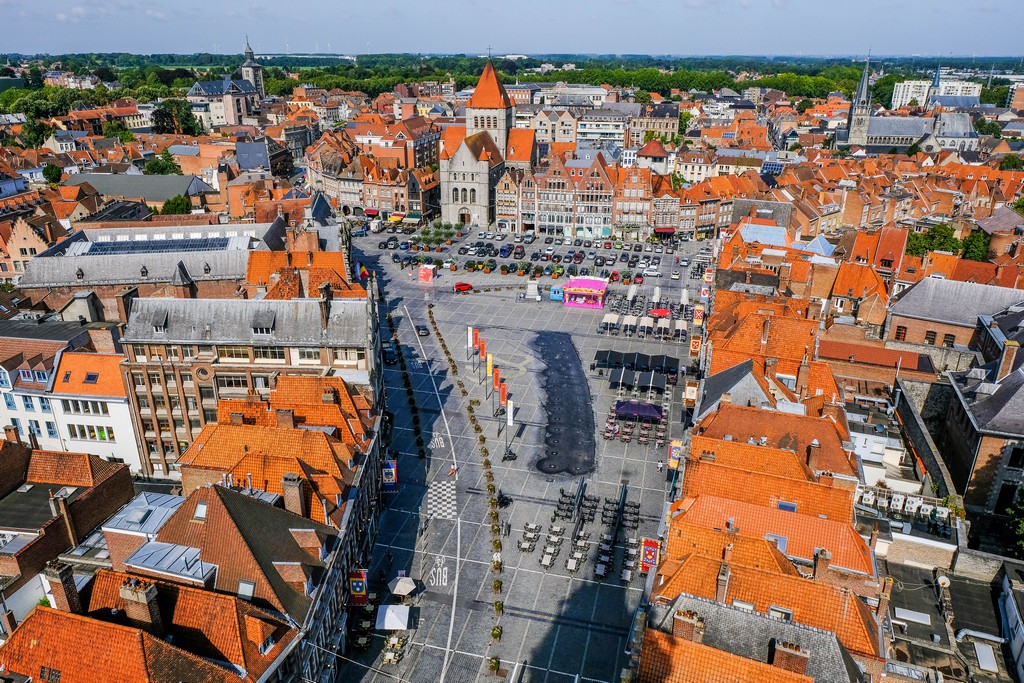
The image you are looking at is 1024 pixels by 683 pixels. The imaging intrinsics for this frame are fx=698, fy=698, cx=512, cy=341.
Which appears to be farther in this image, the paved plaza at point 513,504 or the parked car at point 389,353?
the parked car at point 389,353

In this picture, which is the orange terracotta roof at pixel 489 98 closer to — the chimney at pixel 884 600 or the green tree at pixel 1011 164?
the green tree at pixel 1011 164

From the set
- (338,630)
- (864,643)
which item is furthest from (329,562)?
(864,643)

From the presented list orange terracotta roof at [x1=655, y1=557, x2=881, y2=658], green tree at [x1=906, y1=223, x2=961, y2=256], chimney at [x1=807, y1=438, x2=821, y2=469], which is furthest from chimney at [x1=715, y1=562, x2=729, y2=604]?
green tree at [x1=906, y1=223, x2=961, y2=256]

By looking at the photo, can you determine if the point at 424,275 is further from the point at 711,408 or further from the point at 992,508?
the point at 992,508

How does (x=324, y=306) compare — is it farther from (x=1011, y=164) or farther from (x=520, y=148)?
(x=1011, y=164)

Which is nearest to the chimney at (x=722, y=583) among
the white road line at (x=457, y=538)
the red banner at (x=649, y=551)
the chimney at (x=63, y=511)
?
the red banner at (x=649, y=551)

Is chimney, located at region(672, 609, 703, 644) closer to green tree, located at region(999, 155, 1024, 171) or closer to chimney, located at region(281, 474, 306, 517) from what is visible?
chimney, located at region(281, 474, 306, 517)

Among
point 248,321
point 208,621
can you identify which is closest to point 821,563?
point 208,621
